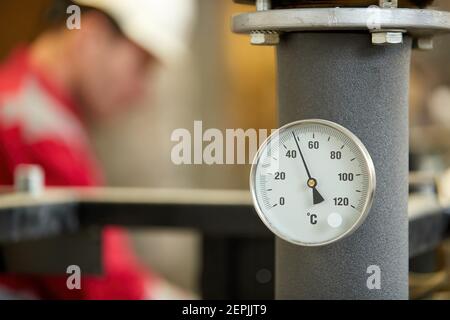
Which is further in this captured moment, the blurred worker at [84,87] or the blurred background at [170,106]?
the blurred background at [170,106]

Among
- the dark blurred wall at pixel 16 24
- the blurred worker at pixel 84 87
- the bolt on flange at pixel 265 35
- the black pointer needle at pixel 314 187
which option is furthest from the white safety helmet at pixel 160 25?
the black pointer needle at pixel 314 187

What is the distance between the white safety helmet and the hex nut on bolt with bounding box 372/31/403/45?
8.30 ft

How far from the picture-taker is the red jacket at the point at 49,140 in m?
3.29

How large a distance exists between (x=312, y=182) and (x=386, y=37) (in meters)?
0.23

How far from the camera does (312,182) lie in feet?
4.46

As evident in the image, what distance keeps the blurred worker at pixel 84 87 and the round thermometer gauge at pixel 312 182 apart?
1516 millimetres

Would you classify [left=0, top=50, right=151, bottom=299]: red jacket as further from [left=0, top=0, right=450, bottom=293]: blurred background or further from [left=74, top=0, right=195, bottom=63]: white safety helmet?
[left=74, top=0, right=195, bottom=63]: white safety helmet

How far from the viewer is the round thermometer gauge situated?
1344mm

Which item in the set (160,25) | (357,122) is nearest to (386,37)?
(357,122)

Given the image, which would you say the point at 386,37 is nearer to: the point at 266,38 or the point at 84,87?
the point at 266,38

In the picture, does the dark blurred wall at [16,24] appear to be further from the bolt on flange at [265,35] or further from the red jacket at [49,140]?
the bolt on flange at [265,35]

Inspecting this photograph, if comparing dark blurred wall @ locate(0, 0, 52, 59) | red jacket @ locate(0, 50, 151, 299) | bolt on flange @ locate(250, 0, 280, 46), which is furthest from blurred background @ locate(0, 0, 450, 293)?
bolt on flange @ locate(250, 0, 280, 46)

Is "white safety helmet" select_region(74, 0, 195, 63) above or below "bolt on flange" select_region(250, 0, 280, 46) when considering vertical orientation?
above

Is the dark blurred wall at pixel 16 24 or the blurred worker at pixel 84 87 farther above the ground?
the dark blurred wall at pixel 16 24
